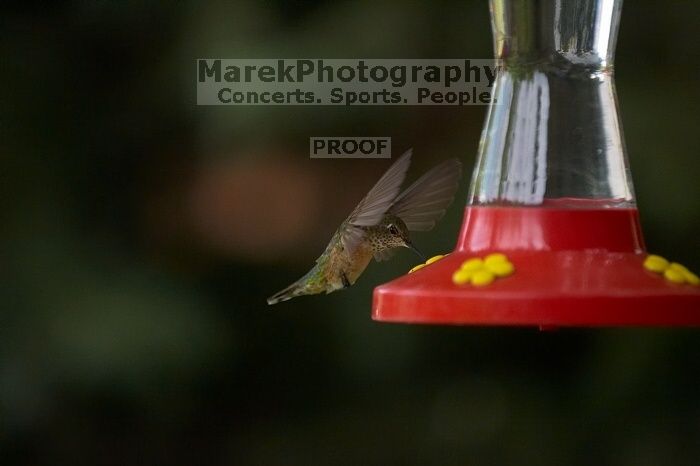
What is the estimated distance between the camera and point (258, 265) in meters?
4.70

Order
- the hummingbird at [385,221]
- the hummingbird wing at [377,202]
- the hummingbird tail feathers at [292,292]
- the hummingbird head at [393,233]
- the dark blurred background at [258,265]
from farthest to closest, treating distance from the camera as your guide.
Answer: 1. the dark blurred background at [258,265]
2. the hummingbird tail feathers at [292,292]
3. the hummingbird head at [393,233]
4. the hummingbird at [385,221]
5. the hummingbird wing at [377,202]

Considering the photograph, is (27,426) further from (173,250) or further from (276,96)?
(276,96)

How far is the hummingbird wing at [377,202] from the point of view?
2.43 metres

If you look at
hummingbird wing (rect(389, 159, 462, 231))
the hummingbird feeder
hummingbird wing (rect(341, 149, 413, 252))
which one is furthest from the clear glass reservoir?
hummingbird wing (rect(389, 159, 462, 231))

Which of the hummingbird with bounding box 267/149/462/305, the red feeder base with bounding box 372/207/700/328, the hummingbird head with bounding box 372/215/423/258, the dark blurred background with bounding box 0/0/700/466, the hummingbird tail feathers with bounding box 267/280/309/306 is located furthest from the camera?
the dark blurred background with bounding box 0/0/700/466

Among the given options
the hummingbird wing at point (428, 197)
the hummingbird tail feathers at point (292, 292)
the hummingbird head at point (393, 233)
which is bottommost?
the hummingbird tail feathers at point (292, 292)

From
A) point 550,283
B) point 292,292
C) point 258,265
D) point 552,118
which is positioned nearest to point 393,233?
point 292,292

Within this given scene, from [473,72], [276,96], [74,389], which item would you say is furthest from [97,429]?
[473,72]

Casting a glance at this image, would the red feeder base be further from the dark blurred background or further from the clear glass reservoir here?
the dark blurred background

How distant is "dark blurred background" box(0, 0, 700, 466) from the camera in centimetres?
448

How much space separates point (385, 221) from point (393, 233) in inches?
1.4

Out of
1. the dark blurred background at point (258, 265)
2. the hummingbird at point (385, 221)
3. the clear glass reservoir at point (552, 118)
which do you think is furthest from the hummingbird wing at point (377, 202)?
the dark blurred background at point (258, 265)

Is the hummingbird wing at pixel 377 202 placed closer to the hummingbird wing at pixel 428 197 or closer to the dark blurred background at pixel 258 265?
the hummingbird wing at pixel 428 197

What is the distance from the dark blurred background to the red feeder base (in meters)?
2.36
